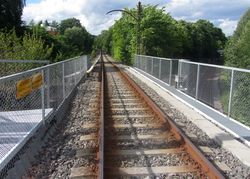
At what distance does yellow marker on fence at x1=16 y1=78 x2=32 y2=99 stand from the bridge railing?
4.58 metres

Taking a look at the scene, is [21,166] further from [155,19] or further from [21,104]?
[155,19]

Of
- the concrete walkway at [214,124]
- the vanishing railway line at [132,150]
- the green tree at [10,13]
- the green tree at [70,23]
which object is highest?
the green tree at [70,23]

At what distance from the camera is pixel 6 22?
1598 inches

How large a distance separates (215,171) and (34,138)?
12.0 ft

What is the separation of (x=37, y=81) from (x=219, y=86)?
5.51m

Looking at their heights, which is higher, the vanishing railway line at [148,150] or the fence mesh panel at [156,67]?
the fence mesh panel at [156,67]

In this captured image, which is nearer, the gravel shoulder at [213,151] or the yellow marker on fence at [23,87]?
the gravel shoulder at [213,151]

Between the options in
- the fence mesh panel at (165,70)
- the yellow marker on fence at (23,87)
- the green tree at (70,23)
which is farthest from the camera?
the green tree at (70,23)

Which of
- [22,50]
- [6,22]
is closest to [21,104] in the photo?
[22,50]

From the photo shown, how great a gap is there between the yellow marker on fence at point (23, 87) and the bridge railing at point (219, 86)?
15.0 feet

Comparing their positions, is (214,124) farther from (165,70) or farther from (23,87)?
(165,70)

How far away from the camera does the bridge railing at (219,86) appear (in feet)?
30.4

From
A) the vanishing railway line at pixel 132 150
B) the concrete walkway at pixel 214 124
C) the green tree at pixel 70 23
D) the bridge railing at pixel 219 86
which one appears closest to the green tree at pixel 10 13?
the bridge railing at pixel 219 86

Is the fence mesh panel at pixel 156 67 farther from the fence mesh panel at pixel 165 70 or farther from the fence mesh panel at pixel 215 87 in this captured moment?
the fence mesh panel at pixel 215 87
